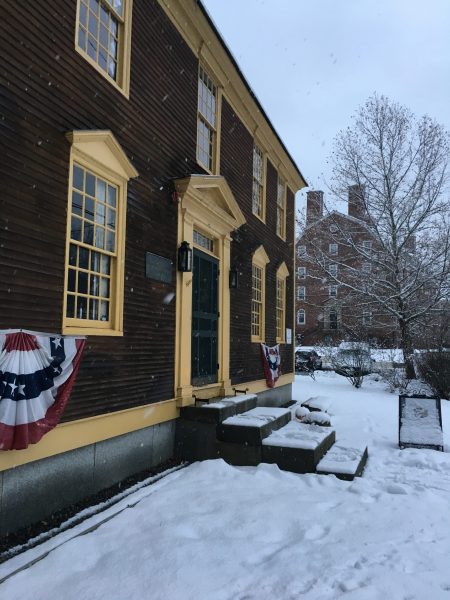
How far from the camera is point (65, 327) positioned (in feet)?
15.5

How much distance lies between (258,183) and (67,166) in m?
7.08

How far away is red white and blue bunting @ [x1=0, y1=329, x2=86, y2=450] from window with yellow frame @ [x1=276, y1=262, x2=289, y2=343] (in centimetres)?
872

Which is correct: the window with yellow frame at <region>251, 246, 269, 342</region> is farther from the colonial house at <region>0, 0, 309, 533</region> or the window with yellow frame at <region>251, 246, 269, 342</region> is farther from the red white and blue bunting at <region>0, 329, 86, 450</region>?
the red white and blue bunting at <region>0, 329, 86, 450</region>

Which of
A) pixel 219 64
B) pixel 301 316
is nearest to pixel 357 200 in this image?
pixel 219 64

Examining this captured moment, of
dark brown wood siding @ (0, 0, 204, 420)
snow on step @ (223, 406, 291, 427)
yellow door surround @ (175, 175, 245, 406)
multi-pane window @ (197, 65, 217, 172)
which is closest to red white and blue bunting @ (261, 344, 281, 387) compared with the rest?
yellow door surround @ (175, 175, 245, 406)

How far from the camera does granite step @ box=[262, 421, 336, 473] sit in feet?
18.8

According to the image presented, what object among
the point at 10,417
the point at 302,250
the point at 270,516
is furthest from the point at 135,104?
the point at 302,250

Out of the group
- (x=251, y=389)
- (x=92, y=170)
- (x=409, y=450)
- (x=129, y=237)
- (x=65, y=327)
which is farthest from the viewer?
(x=251, y=389)

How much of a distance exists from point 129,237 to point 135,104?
168 cm

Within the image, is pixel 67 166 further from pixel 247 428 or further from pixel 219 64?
pixel 219 64

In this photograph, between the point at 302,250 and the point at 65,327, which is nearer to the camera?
the point at 65,327

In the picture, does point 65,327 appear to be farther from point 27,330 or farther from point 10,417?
point 10,417

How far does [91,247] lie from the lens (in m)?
5.21

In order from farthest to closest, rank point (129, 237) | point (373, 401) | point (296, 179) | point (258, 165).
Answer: point (296, 179)
point (373, 401)
point (258, 165)
point (129, 237)
